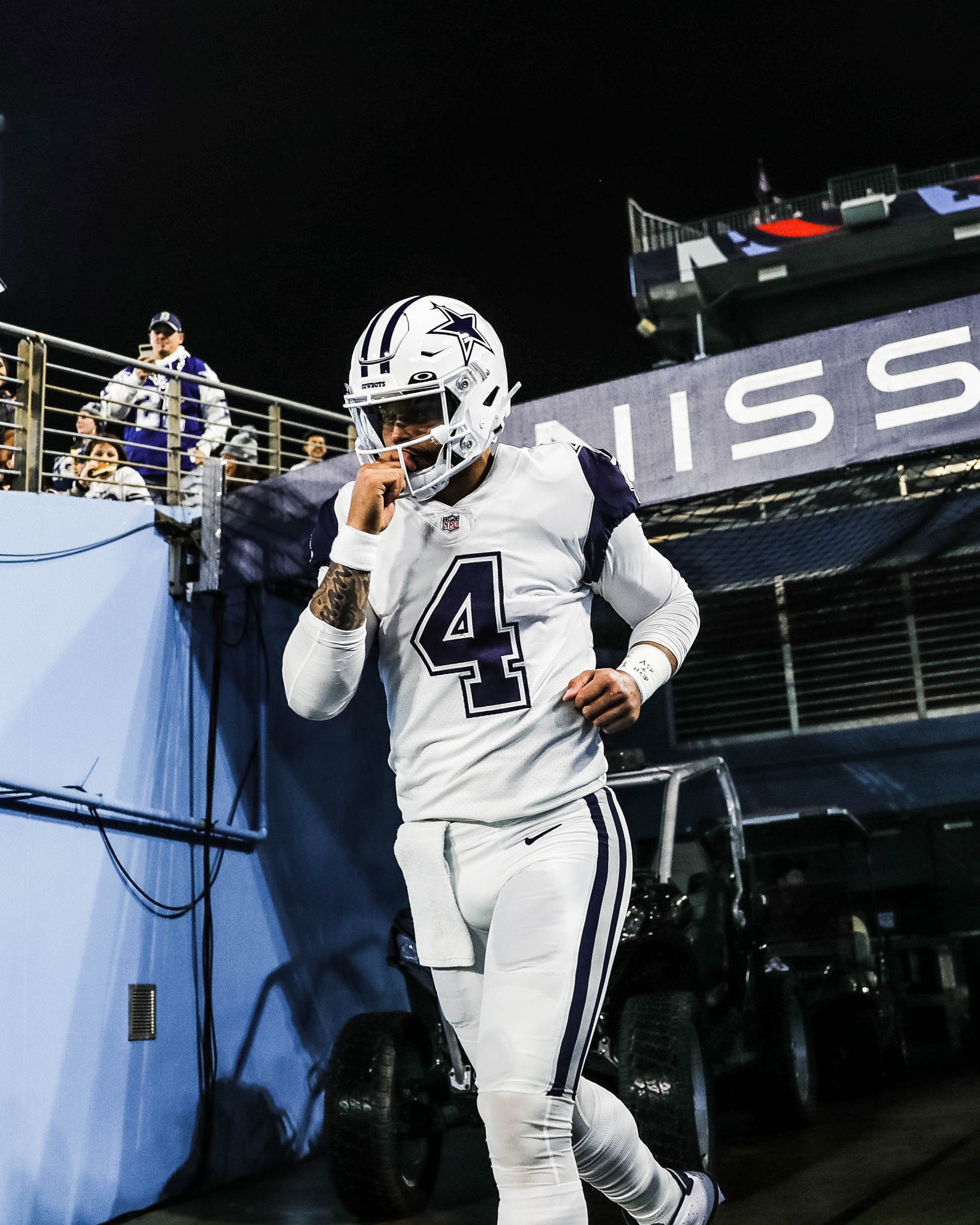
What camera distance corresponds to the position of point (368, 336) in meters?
2.98

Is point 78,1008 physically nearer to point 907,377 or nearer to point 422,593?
point 422,593

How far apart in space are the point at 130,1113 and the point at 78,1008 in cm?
59

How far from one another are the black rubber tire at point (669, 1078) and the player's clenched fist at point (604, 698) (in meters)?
2.46

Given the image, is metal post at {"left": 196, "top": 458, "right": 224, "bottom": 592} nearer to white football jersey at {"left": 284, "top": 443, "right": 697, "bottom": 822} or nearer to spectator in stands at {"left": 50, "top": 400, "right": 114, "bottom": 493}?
spectator in stands at {"left": 50, "top": 400, "right": 114, "bottom": 493}

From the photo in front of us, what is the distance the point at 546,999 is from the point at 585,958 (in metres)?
0.15

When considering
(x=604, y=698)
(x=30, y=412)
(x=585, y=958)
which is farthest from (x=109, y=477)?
(x=585, y=958)

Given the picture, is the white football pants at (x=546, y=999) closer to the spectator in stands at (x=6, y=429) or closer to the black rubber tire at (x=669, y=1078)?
the black rubber tire at (x=669, y=1078)

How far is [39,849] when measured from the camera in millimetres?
5926

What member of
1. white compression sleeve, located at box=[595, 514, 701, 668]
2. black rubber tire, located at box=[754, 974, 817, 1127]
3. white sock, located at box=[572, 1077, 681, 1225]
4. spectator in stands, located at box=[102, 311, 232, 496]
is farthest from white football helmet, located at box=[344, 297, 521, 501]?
black rubber tire, located at box=[754, 974, 817, 1127]

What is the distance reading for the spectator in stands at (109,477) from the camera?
700 centimetres

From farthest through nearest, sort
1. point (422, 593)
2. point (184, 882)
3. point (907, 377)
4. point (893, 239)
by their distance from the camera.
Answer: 1. point (893, 239)
2. point (184, 882)
3. point (907, 377)
4. point (422, 593)

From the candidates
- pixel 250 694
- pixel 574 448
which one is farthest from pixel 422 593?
pixel 250 694

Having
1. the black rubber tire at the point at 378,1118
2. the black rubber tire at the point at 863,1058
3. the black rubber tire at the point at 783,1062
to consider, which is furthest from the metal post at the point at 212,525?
the black rubber tire at the point at 863,1058

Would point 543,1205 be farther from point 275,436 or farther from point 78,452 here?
point 78,452
